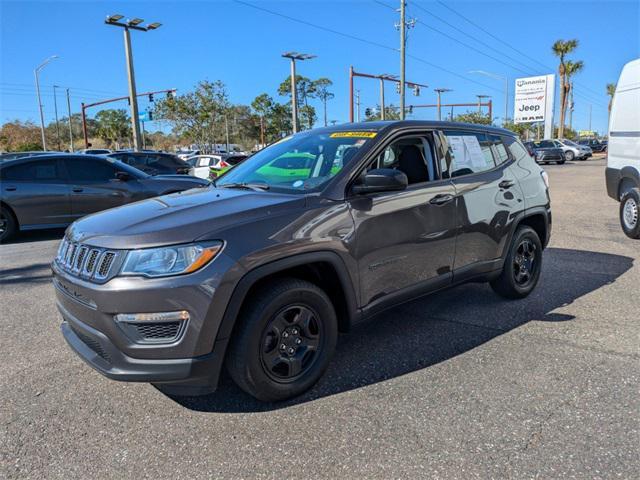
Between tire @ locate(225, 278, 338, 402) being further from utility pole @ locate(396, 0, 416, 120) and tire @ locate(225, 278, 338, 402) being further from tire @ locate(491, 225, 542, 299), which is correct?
utility pole @ locate(396, 0, 416, 120)

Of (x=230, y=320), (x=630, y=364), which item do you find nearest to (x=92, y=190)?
(x=230, y=320)

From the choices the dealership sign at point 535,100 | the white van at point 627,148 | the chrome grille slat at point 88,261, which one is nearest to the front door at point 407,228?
the chrome grille slat at point 88,261

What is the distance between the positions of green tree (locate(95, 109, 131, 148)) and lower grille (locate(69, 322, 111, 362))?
76178 millimetres

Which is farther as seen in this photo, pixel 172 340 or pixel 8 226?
pixel 8 226

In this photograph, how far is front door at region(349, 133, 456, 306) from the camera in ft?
10.8

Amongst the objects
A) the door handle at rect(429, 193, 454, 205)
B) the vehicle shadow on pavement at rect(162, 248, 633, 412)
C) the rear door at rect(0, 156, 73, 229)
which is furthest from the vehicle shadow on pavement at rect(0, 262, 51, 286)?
the door handle at rect(429, 193, 454, 205)

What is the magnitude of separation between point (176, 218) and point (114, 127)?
76.5m

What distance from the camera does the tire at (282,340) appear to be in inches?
108

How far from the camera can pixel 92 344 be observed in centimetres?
276

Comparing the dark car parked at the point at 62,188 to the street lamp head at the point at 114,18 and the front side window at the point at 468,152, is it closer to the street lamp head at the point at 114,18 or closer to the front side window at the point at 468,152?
the front side window at the point at 468,152

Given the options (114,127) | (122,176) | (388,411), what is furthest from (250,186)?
(114,127)

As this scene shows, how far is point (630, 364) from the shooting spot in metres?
3.47

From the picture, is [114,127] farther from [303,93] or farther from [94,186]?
[94,186]

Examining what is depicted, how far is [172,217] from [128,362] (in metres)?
0.83
